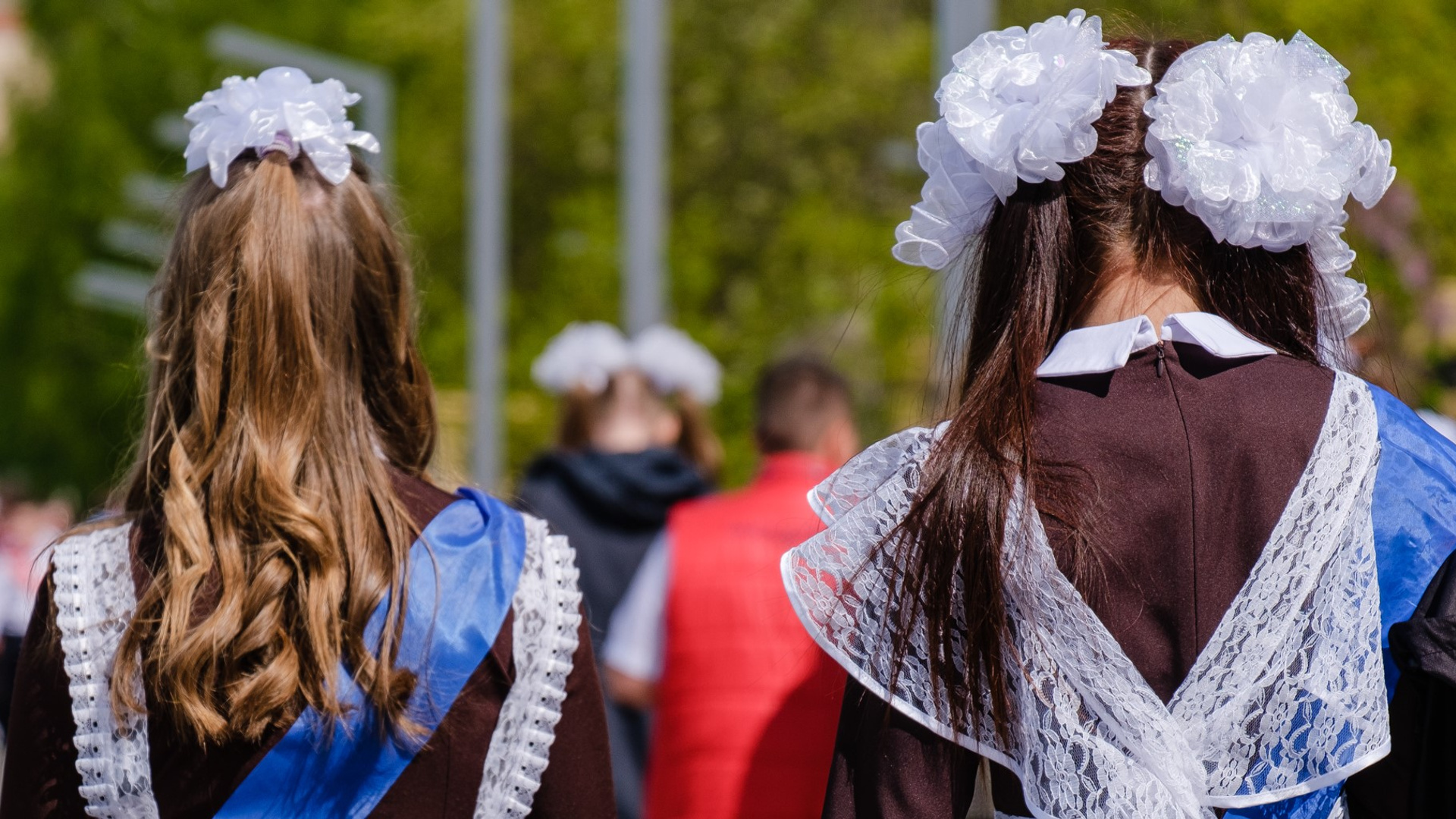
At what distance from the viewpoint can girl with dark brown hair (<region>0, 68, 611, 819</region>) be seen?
1790 mm

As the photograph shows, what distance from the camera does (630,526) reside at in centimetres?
461

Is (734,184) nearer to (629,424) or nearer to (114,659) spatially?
(629,424)

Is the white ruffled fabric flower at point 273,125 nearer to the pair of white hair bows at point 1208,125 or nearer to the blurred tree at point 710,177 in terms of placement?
the blurred tree at point 710,177

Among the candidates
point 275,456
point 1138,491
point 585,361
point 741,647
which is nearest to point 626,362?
point 585,361

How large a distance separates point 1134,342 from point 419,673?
876 millimetres

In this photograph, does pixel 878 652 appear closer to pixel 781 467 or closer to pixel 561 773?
pixel 561 773

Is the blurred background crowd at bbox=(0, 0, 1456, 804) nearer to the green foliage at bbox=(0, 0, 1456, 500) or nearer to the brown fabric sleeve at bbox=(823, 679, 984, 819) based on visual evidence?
the green foliage at bbox=(0, 0, 1456, 500)

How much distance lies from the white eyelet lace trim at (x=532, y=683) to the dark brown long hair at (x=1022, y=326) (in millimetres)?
506

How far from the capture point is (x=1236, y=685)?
1.53 meters

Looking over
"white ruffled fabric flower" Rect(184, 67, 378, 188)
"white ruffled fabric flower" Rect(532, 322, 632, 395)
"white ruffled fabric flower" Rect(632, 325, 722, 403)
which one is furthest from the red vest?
"white ruffled fabric flower" Rect(184, 67, 378, 188)

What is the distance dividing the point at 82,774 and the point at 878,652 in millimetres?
918

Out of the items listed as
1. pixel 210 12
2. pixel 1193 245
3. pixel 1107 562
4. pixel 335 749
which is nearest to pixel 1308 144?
pixel 1193 245

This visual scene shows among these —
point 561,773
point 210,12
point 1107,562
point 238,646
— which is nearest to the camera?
point 1107,562

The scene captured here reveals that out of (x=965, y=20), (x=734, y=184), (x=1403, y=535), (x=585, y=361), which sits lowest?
(x=585, y=361)
